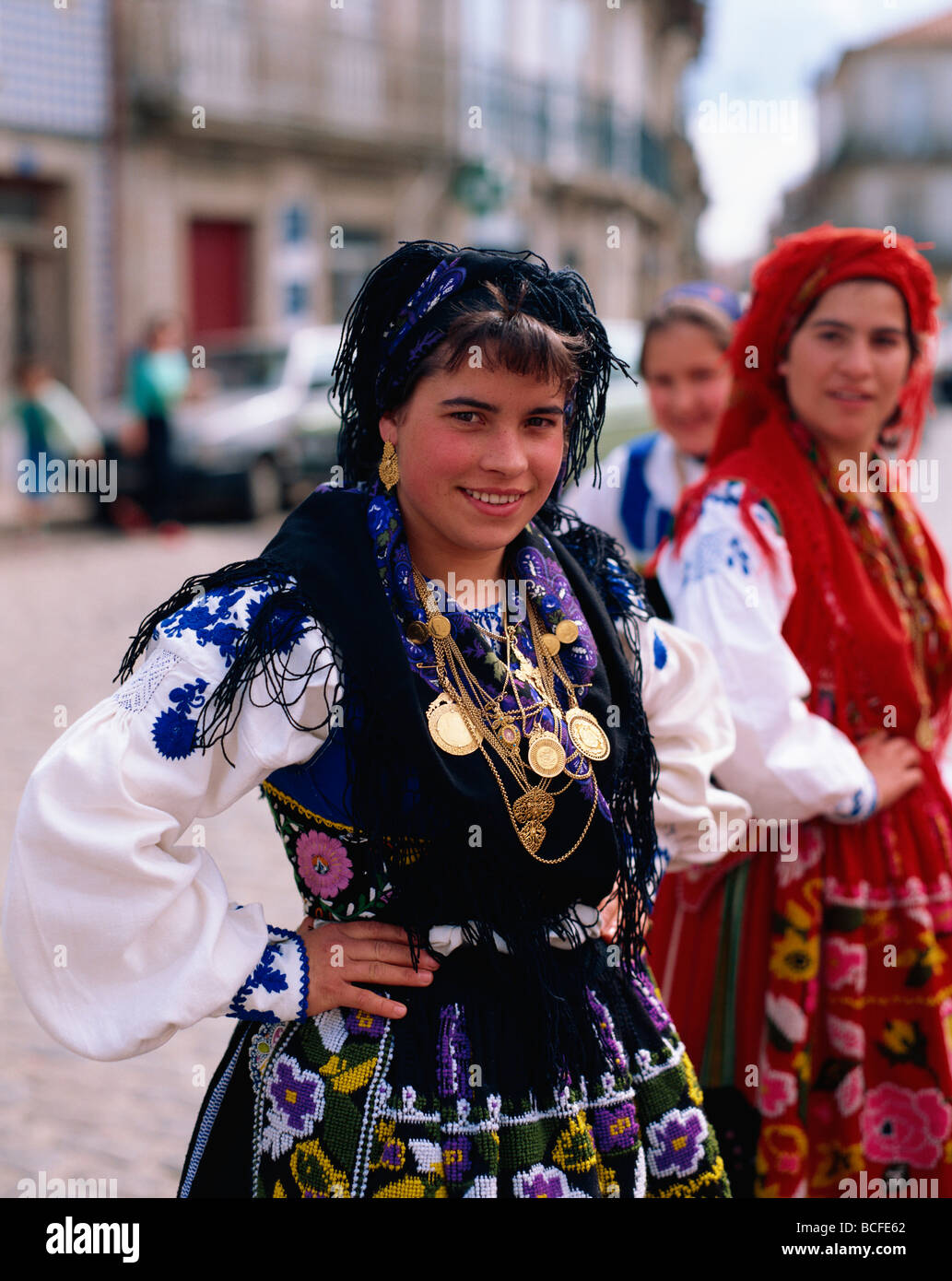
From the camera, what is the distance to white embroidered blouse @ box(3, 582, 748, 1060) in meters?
1.78

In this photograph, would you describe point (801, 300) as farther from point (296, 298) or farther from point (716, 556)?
point (296, 298)

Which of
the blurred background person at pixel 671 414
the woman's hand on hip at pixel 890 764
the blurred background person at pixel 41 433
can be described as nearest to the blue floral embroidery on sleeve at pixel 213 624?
the woman's hand on hip at pixel 890 764

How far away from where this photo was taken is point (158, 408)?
12.9m

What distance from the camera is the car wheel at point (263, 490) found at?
1349 centimetres

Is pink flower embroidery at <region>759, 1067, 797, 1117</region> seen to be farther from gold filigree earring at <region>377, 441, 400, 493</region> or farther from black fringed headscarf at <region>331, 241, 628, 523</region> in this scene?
gold filigree earring at <region>377, 441, 400, 493</region>

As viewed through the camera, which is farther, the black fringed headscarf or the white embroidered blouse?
the black fringed headscarf

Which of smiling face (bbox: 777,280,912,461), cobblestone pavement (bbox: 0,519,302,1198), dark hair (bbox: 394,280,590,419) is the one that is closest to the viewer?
dark hair (bbox: 394,280,590,419)

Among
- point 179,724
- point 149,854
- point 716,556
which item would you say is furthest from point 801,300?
point 149,854

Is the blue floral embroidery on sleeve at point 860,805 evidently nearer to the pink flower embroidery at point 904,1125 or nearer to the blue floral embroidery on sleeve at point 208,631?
the pink flower embroidery at point 904,1125

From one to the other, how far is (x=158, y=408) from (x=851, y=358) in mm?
10853

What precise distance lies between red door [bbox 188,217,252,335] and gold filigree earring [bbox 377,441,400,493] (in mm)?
18531

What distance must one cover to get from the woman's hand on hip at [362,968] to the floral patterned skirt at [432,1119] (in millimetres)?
40

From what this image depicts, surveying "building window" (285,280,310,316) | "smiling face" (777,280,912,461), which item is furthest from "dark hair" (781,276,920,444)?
"building window" (285,280,310,316)

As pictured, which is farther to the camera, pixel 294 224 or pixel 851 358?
pixel 294 224
